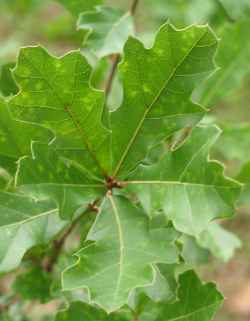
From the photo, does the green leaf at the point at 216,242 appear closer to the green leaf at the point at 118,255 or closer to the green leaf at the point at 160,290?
the green leaf at the point at 160,290

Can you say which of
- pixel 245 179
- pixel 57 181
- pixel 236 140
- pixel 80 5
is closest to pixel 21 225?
pixel 57 181

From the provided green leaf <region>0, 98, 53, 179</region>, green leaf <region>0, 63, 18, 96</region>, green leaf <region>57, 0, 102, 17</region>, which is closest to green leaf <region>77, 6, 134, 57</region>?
green leaf <region>57, 0, 102, 17</region>

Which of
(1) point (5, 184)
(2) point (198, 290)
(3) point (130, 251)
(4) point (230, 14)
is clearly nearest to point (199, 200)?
(3) point (130, 251)

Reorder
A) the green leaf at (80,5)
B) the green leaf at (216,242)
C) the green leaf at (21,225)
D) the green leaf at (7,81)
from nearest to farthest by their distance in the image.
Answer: the green leaf at (21,225)
the green leaf at (7,81)
the green leaf at (80,5)
the green leaf at (216,242)

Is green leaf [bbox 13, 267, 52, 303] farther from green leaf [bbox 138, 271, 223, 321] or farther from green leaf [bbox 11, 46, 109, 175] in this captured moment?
green leaf [bbox 11, 46, 109, 175]

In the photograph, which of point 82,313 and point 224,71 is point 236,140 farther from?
point 82,313

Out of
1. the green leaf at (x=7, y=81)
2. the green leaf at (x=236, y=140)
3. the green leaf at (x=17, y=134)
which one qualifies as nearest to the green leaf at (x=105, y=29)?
the green leaf at (x=7, y=81)
